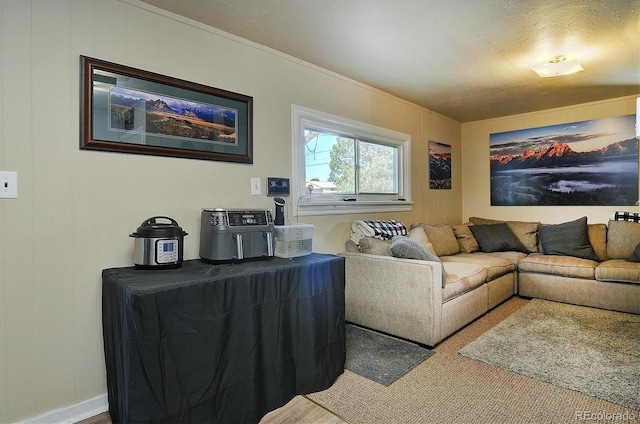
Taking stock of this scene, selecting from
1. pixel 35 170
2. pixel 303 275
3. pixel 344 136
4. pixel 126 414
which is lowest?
pixel 126 414

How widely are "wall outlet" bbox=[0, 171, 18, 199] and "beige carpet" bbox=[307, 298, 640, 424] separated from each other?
6.20ft

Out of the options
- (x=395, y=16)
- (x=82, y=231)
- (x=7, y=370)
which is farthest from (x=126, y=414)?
(x=395, y=16)

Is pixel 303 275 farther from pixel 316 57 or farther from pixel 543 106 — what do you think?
pixel 543 106

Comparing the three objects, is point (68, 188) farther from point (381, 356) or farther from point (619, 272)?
point (619, 272)

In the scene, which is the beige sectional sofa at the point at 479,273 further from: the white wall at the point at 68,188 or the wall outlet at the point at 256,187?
the white wall at the point at 68,188

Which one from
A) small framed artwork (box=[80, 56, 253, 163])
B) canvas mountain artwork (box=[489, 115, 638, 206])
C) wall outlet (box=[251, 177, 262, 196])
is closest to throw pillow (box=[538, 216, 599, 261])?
canvas mountain artwork (box=[489, 115, 638, 206])

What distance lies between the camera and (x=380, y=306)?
2889 mm

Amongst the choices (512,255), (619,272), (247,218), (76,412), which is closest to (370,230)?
(247,218)

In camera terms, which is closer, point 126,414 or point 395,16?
point 126,414

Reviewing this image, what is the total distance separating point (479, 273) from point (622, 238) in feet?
6.29

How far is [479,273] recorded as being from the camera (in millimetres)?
3250

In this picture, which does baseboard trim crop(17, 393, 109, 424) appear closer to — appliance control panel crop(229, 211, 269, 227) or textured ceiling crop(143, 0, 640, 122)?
appliance control panel crop(229, 211, 269, 227)

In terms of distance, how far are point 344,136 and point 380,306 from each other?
1.74 m

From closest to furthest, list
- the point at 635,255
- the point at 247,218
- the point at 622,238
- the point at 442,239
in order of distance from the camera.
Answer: the point at 247,218 < the point at 635,255 < the point at 622,238 < the point at 442,239
